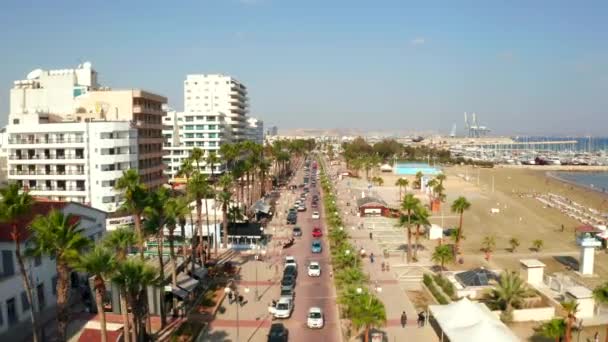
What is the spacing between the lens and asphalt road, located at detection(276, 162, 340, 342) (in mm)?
30281

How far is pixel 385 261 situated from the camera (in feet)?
161

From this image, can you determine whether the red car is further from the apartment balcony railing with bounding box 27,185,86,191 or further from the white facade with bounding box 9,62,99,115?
the white facade with bounding box 9,62,99,115

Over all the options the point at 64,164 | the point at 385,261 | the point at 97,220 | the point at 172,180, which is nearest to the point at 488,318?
the point at 385,261

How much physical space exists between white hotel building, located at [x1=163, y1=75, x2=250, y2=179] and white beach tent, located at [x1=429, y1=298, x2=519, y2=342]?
64.7 meters

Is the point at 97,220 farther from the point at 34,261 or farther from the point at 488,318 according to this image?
the point at 488,318

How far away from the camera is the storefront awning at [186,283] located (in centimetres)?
3478

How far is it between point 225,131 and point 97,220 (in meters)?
76.7

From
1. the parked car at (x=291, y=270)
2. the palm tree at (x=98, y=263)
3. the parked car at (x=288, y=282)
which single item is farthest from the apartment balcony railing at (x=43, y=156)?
the palm tree at (x=98, y=263)

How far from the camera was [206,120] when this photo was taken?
362ft

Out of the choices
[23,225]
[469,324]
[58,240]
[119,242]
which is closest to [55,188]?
[23,225]

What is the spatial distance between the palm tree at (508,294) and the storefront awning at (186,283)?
20722 mm

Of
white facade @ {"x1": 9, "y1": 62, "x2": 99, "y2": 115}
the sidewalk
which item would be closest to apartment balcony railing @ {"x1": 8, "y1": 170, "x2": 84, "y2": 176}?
white facade @ {"x1": 9, "y1": 62, "x2": 99, "y2": 115}

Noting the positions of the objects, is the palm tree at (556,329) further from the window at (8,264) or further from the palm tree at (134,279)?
Answer: the window at (8,264)

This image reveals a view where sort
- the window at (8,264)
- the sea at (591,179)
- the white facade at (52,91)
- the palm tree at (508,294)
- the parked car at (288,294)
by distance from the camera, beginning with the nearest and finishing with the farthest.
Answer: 1. the window at (8,264)
2. the palm tree at (508,294)
3. the parked car at (288,294)
4. the white facade at (52,91)
5. the sea at (591,179)
